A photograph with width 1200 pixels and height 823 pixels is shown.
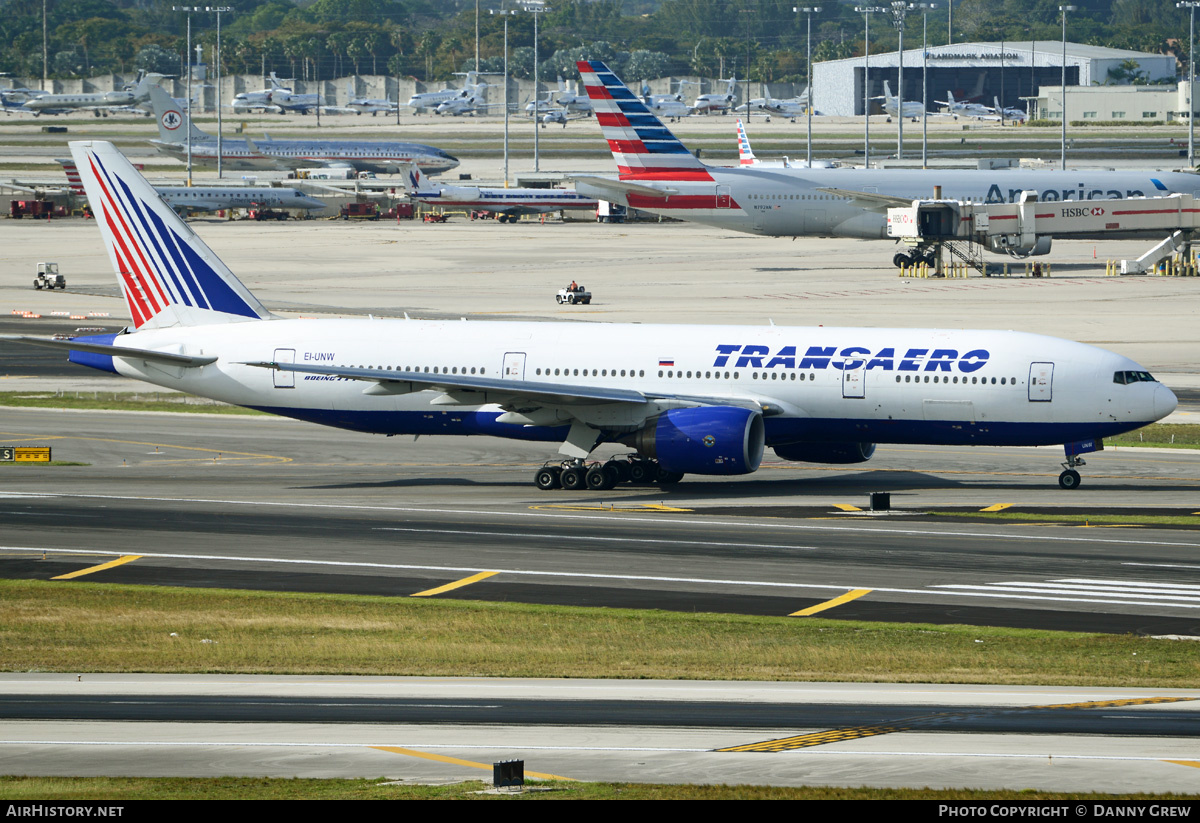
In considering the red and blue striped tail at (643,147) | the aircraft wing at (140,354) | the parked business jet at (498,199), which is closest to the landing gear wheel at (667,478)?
the aircraft wing at (140,354)

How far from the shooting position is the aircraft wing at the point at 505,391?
147 ft

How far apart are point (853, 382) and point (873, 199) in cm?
6824

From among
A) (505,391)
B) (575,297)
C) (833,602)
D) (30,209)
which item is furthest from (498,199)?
(833,602)

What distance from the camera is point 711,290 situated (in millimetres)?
100750

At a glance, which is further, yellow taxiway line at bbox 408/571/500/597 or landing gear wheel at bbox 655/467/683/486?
landing gear wheel at bbox 655/467/683/486

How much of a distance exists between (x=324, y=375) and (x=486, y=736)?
2652 centimetres

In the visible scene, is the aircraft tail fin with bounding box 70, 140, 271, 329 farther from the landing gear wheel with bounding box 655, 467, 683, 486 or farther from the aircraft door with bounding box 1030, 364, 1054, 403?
the aircraft door with bounding box 1030, 364, 1054, 403

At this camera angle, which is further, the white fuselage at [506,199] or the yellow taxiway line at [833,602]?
the white fuselage at [506,199]

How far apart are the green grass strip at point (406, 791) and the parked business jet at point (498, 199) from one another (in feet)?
461

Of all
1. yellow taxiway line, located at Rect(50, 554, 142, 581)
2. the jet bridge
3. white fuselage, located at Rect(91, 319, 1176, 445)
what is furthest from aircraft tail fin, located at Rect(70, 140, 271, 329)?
the jet bridge

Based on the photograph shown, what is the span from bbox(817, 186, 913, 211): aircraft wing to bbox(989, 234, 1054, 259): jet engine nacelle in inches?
268

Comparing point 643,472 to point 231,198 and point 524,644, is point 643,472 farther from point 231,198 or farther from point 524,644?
point 231,198

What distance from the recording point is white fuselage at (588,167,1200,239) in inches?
Result: 4370

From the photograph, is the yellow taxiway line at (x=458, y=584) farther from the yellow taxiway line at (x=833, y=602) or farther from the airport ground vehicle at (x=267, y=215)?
the airport ground vehicle at (x=267, y=215)
